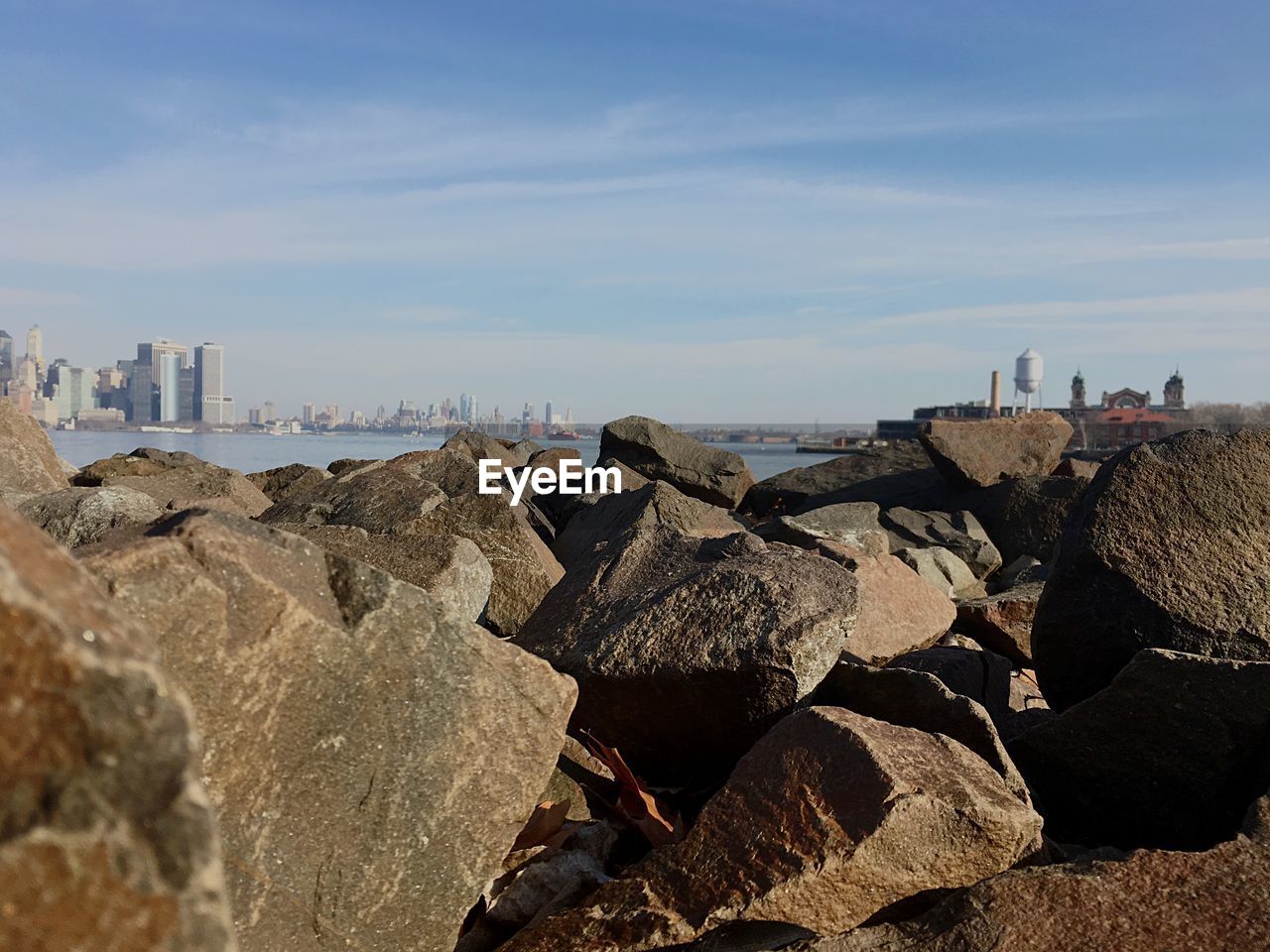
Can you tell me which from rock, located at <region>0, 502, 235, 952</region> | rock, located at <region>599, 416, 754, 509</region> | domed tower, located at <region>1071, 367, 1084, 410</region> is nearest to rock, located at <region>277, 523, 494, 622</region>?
rock, located at <region>0, 502, 235, 952</region>

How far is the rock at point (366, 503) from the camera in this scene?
19.9 feet

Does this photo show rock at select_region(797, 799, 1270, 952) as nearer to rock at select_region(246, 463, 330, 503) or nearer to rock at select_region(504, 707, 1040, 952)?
rock at select_region(504, 707, 1040, 952)

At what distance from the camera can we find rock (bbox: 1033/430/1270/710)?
14.3 ft

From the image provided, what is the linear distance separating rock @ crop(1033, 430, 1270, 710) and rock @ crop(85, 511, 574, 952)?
2.63 m

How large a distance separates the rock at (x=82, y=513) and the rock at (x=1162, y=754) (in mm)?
3745

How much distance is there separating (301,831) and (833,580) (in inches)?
80.9

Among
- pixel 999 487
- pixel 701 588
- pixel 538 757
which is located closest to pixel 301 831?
pixel 538 757

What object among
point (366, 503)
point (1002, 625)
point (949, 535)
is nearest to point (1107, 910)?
point (1002, 625)

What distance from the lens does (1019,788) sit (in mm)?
3109

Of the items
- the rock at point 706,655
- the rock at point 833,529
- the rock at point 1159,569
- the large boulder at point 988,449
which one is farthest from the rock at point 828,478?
the rock at point 706,655

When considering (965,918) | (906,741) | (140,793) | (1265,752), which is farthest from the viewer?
(1265,752)

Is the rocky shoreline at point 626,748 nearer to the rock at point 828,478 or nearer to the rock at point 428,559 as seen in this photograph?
the rock at point 428,559

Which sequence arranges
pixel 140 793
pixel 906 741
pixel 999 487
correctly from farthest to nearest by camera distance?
pixel 999 487, pixel 906 741, pixel 140 793

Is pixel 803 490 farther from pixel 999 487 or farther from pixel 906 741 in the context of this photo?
pixel 906 741
